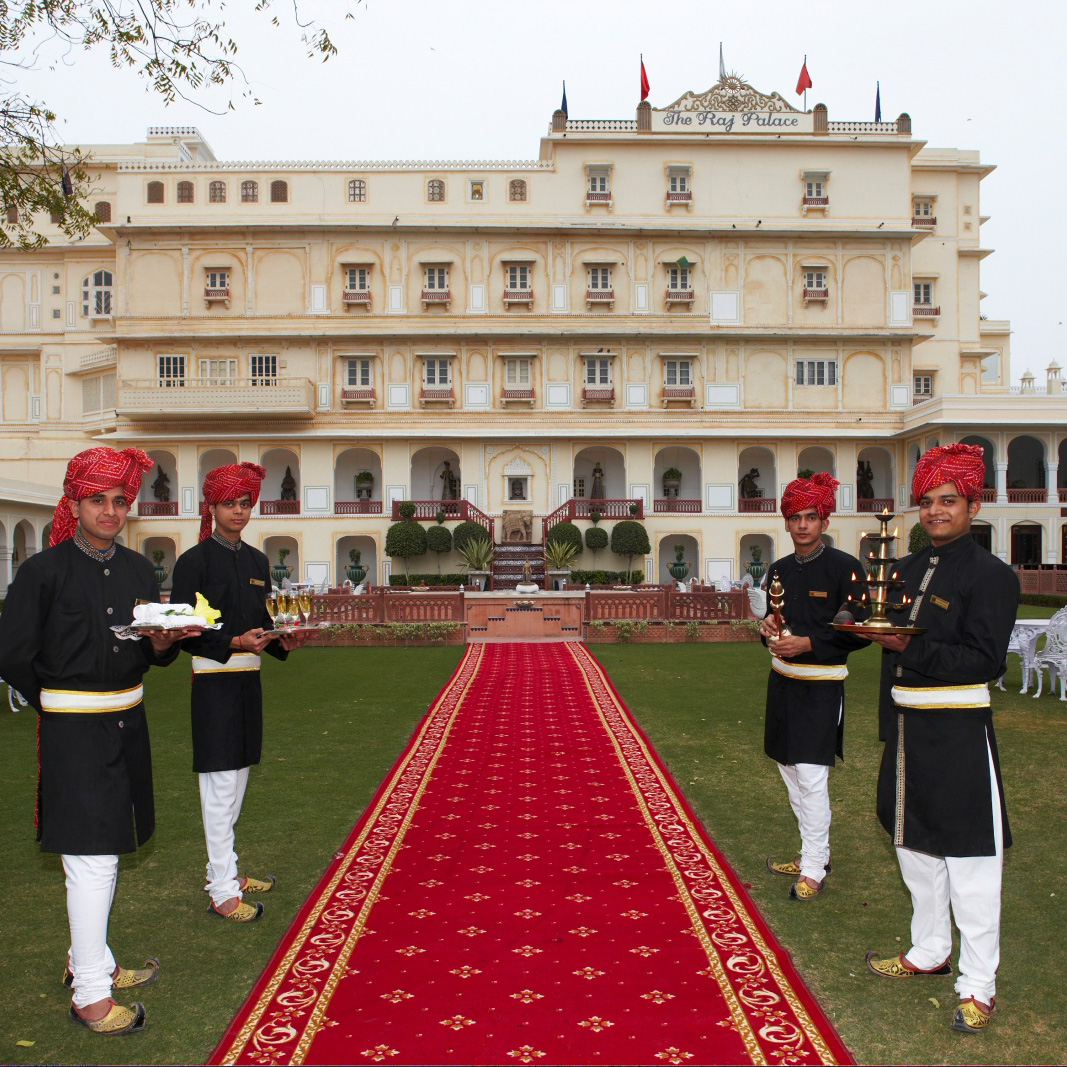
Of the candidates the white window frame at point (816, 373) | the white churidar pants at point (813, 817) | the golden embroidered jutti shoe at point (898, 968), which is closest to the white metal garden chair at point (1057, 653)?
the white churidar pants at point (813, 817)

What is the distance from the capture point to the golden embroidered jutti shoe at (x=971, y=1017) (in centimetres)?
385

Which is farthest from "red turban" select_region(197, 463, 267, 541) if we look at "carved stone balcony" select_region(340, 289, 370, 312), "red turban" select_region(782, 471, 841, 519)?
"carved stone balcony" select_region(340, 289, 370, 312)

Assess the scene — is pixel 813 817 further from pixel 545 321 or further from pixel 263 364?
pixel 263 364

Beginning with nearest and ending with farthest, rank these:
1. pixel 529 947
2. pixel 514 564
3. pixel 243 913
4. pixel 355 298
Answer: pixel 529 947
pixel 243 913
pixel 514 564
pixel 355 298

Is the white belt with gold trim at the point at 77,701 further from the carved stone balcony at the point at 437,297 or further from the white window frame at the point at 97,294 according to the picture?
the white window frame at the point at 97,294

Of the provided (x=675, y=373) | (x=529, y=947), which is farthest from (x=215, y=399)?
(x=529, y=947)

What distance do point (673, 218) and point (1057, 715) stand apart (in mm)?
25924

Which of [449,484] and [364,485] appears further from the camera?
[449,484]

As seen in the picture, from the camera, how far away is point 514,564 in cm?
3027

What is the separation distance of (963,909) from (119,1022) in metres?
3.50

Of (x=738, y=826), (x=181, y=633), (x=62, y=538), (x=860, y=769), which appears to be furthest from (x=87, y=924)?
(x=860, y=769)

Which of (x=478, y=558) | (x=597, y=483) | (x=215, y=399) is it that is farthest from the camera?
(x=597, y=483)

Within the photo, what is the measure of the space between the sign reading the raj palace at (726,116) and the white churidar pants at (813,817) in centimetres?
3200

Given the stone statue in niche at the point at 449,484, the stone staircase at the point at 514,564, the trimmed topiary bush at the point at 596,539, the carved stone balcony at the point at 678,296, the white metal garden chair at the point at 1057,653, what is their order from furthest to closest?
the stone statue in niche at the point at 449,484, the carved stone balcony at the point at 678,296, the trimmed topiary bush at the point at 596,539, the stone staircase at the point at 514,564, the white metal garden chair at the point at 1057,653
